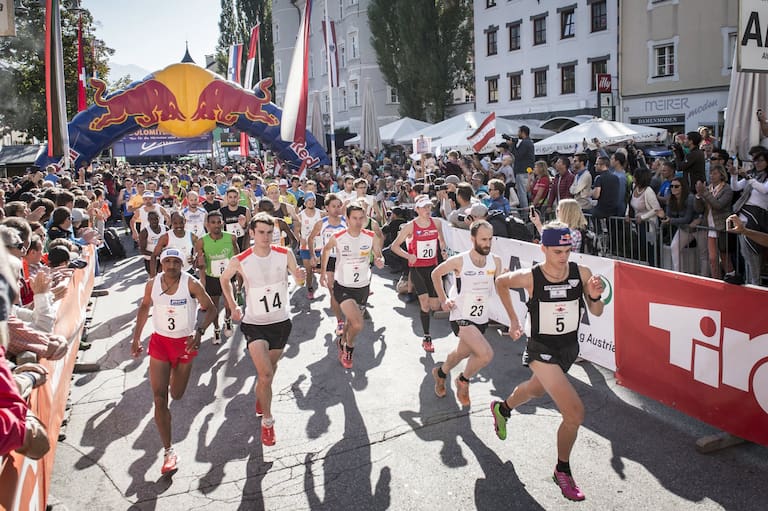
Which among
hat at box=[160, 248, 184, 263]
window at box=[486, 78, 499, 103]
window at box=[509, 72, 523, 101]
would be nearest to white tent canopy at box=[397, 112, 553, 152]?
window at box=[509, 72, 523, 101]

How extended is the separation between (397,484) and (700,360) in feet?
9.58

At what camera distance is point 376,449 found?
5.62 metres

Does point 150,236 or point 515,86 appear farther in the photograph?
point 515,86

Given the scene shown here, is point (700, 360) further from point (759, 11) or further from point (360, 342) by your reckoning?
point (360, 342)

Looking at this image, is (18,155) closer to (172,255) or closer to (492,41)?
(492,41)

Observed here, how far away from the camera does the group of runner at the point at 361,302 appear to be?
199 inches

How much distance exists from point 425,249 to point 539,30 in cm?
2908

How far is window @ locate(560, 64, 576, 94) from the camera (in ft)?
106

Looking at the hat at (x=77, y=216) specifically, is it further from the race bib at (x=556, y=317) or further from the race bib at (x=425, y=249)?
the race bib at (x=556, y=317)

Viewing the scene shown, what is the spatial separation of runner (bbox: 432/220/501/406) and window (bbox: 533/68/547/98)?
97.9 ft

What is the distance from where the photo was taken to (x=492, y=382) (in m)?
7.21

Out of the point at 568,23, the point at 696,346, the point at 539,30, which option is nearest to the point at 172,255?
the point at 696,346

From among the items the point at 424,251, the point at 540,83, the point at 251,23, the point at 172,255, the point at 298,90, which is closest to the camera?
the point at 172,255

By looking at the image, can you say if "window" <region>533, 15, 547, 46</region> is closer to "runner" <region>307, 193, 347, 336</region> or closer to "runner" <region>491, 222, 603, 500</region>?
"runner" <region>307, 193, 347, 336</region>
